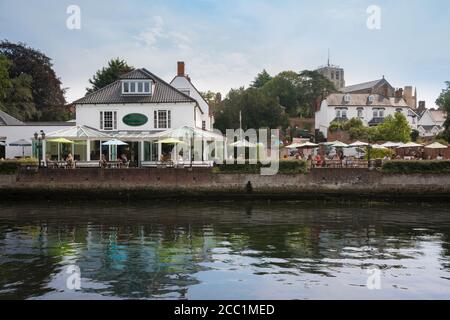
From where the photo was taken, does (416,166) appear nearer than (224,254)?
No

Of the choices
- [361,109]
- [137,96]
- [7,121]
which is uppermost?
[361,109]

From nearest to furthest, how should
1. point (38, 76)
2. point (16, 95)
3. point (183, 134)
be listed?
point (183, 134), point (16, 95), point (38, 76)

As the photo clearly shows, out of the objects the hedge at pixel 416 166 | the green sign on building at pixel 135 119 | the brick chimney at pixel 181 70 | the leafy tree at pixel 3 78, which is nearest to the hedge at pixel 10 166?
the green sign on building at pixel 135 119

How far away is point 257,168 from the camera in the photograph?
36.5 m

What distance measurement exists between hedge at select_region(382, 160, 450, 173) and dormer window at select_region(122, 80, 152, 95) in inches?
836

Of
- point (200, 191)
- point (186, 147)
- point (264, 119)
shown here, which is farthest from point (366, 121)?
point (200, 191)

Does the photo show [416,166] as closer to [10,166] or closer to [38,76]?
[10,166]

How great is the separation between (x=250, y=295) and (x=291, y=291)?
3.62ft

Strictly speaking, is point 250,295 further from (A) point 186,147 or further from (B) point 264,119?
(B) point 264,119

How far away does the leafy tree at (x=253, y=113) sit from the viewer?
81.9m

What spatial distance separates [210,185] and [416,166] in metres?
14.4

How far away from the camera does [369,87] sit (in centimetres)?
9925

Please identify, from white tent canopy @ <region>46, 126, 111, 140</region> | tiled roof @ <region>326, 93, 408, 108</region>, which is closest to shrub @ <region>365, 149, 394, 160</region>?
white tent canopy @ <region>46, 126, 111, 140</region>

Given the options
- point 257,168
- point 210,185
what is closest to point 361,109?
point 257,168
